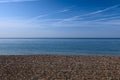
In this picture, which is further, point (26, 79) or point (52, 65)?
point (52, 65)

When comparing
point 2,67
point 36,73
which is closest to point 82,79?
point 36,73

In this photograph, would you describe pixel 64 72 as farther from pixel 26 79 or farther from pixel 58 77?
pixel 26 79

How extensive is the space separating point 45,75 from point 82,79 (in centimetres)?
259

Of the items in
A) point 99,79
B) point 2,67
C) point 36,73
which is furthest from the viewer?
point 2,67

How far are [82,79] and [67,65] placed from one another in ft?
15.9

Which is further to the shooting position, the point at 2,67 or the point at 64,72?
the point at 2,67

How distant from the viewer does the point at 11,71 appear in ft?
63.8

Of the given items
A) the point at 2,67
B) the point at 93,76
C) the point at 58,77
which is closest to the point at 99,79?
the point at 93,76

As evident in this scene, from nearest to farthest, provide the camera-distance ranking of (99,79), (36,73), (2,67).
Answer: (99,79)
(36,73)
(2,67)

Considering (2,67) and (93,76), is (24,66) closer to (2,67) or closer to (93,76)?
(2,67)

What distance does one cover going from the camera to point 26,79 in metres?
17.3

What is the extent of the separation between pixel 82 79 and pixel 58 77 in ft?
5.08

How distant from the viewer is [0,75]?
1816 cm

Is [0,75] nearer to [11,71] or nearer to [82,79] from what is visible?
[11,71]
